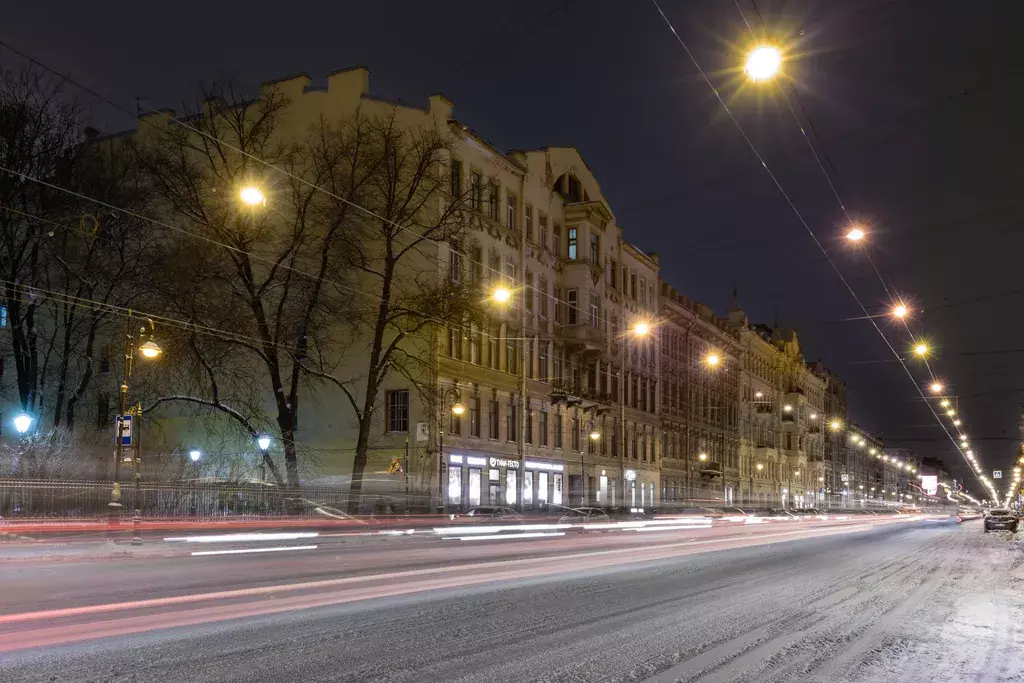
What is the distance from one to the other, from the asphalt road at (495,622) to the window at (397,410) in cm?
2129

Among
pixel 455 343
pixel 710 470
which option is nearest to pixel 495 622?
pixel 455 343

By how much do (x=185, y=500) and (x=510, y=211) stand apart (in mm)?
22906

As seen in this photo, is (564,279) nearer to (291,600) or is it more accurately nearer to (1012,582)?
(1012,582)

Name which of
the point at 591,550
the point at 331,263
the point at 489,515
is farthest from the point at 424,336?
the point at 591,550

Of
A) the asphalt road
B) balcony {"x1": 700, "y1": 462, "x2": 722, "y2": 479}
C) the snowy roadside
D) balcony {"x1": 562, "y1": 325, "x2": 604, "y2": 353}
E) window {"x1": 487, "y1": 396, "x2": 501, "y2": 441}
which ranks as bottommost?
the snowy roadside

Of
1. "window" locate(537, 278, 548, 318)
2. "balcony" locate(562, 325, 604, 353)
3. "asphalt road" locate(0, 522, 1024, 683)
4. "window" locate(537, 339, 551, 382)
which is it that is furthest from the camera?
"balcony" locate(562, 325, 604, 353)

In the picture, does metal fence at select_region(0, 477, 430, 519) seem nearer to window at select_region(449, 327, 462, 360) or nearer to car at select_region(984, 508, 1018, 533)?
window at select_region(449, 327, 462, 360)

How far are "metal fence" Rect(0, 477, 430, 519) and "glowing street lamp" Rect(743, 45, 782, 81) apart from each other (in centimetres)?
1968

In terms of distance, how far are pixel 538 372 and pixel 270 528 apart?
23.2 m

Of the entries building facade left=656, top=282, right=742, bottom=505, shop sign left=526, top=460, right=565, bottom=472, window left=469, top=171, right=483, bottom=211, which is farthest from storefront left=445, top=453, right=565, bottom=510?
building facade left=656, top=282, right=742, bottom=505

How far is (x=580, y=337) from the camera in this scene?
52.8 m

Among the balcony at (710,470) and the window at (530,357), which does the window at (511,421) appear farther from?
the balcony at (710,470)

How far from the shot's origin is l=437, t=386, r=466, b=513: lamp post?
1602 inches

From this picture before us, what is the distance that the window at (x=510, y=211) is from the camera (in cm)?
4838
